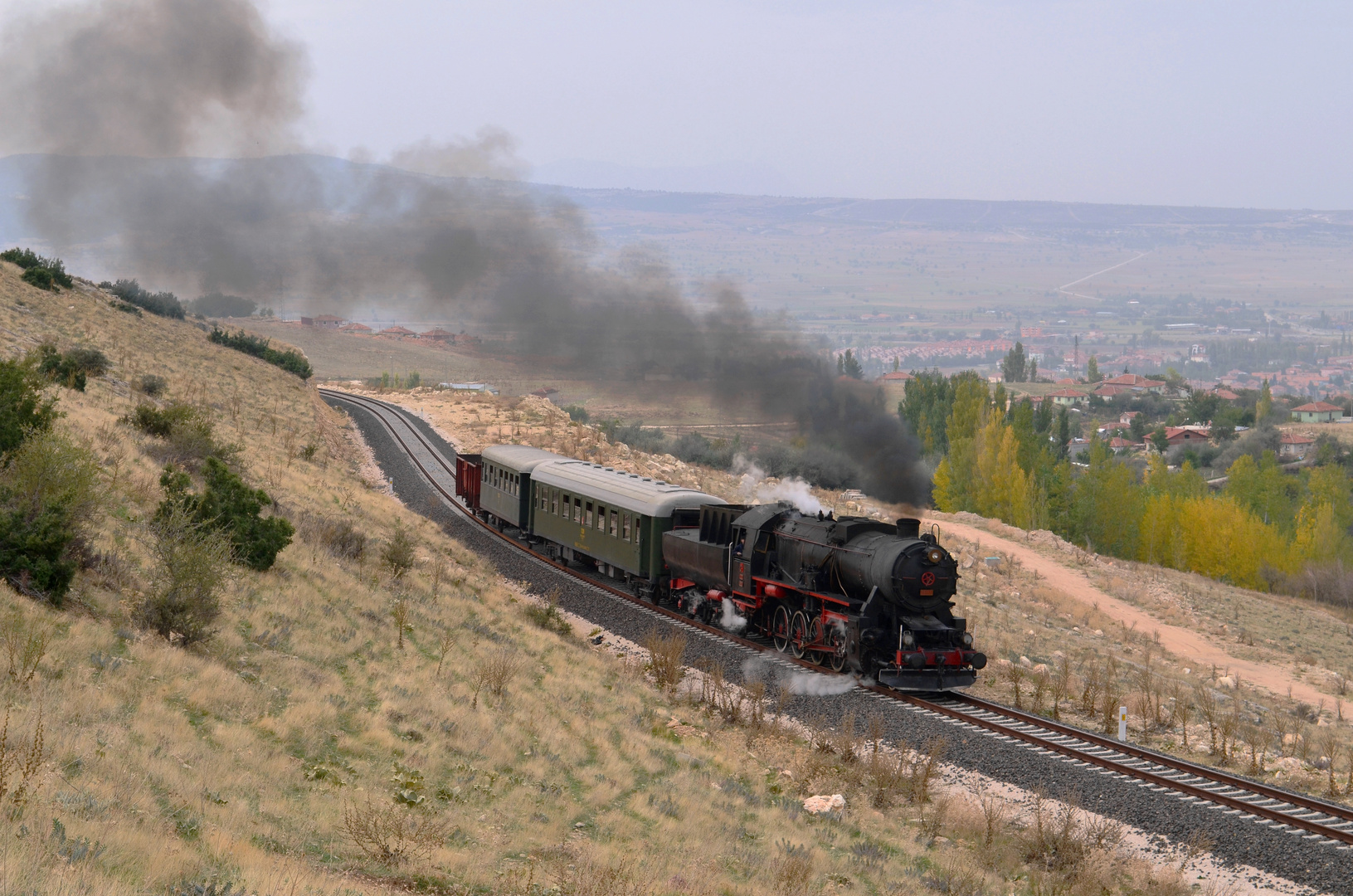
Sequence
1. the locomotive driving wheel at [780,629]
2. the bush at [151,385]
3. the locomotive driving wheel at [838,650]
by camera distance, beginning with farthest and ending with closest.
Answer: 1. the bush at [151,385]
2. the locomotive driving wheel at [780,629]
3. the locomotive driving wheel at [838,650]

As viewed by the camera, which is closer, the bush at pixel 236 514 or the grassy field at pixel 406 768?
the grassy field at pixel 406 768

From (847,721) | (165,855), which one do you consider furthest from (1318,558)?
(165,855)

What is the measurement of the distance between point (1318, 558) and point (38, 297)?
78.3 meters

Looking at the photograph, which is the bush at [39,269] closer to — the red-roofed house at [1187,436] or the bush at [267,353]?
the bush at [267,353]

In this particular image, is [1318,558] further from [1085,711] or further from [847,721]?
[847,721]

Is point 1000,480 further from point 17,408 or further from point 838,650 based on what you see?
point 17,408

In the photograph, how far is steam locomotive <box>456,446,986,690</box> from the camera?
62.2ft

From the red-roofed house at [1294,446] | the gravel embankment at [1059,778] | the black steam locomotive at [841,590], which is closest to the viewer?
the gravel embankment at [1059,778]

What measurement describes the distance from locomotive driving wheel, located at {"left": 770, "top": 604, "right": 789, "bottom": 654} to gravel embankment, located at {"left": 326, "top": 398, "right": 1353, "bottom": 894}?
85 centimetres

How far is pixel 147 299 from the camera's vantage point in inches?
2530

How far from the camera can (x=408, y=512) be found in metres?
35.2

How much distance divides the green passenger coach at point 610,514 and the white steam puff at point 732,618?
3.18 metres

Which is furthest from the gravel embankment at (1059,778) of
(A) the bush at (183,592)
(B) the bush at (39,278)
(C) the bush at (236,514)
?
(B) the bush at (39,278)

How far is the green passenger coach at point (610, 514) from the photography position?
2608cm
